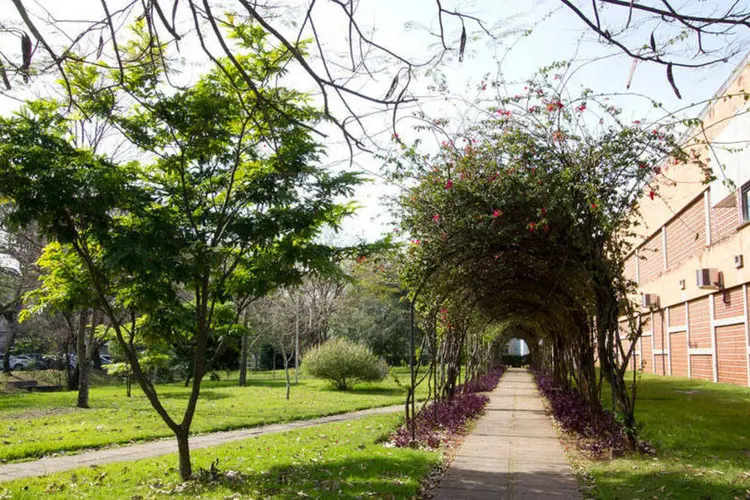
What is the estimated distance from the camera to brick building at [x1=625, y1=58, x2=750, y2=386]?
51.0 feet

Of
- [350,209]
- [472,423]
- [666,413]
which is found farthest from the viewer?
[472,423]

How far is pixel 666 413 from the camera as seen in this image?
41.0 ft

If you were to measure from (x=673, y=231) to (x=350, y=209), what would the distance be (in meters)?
20.0

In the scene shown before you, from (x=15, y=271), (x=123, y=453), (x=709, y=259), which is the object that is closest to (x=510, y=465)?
(x=123, y=453)

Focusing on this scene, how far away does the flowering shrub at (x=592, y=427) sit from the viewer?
344 inches

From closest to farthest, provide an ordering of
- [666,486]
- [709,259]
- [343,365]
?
[666,486], [709,259], [343,365]

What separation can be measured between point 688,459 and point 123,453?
7.59m

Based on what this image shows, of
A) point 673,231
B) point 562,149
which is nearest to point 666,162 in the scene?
point 562,149

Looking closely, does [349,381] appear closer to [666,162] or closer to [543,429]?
[543,429]

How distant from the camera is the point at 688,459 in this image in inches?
313

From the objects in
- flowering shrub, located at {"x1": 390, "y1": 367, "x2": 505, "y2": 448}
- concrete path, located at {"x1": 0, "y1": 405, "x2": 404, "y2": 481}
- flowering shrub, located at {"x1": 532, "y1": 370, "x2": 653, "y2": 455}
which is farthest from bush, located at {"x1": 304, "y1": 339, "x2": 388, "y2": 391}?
flowering shrub, located at {"x1": 532, "y1": 370, "x2": 653, "y2": 455}

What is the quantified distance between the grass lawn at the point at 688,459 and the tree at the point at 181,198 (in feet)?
13.4

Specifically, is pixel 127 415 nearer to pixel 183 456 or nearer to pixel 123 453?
pixel 123 453

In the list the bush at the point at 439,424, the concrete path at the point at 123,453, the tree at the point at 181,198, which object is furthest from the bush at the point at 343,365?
the tree at the point at 181,198
